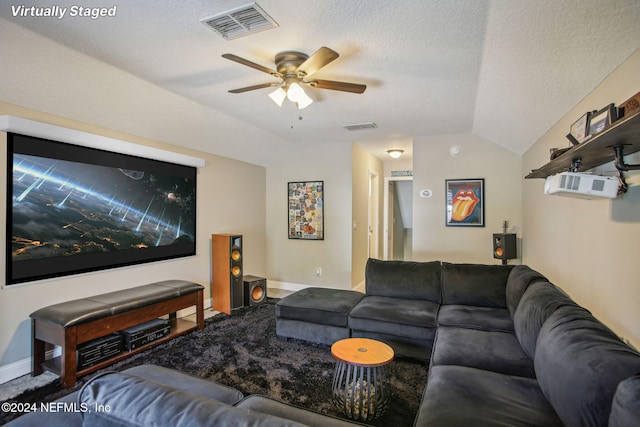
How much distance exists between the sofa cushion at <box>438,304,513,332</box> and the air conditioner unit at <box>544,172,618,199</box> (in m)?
1.17

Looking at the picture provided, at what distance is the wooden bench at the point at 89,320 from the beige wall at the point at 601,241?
3.47m

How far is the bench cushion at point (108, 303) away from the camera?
8.29ft

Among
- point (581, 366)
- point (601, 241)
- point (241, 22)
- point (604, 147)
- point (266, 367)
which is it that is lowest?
point (266, 367)

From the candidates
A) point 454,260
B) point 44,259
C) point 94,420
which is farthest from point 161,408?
point 454,260

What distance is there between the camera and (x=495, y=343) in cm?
221

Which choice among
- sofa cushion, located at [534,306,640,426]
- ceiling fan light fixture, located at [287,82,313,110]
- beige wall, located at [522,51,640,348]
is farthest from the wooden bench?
beige wall, located at [522,51,640,348]

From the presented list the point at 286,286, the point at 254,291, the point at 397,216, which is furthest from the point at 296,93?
the point at 397,216

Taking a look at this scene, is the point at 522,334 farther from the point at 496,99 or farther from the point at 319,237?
the point at 319,237

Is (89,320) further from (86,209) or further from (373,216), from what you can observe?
(373,216)

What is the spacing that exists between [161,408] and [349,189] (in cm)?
459

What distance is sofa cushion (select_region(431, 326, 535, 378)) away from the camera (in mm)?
1917

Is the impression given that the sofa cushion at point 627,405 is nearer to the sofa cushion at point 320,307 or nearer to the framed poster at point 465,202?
the sofa cushion at point 320,307

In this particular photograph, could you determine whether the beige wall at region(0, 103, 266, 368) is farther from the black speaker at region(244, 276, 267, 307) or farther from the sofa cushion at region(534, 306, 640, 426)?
the sofa cushion at region(534, 306, 640, 426)

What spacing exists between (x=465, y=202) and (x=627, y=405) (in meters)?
3.92
